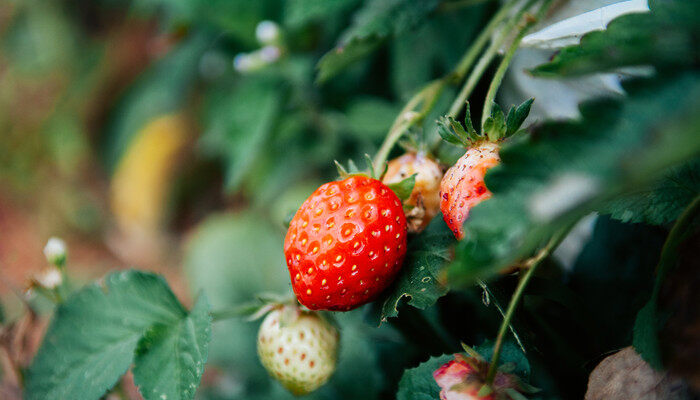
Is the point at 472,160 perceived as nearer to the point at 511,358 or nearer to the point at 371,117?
the point at 511,358

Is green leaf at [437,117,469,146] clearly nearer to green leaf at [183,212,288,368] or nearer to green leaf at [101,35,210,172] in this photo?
green leaf at [183,212,288,368]

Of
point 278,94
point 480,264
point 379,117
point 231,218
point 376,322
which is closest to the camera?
point 480,264

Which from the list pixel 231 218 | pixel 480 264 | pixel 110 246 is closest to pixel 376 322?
pixel 480 264

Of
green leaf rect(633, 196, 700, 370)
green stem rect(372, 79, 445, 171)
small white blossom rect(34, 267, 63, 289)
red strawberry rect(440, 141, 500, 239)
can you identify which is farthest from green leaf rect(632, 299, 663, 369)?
small white blossom rect(34, 267, 63, 289)

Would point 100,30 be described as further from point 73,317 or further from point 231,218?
point 73,317

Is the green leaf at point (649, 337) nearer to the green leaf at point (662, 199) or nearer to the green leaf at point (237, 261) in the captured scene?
the green leaf at point (662, 199)

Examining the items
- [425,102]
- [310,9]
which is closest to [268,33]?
[310,9]
